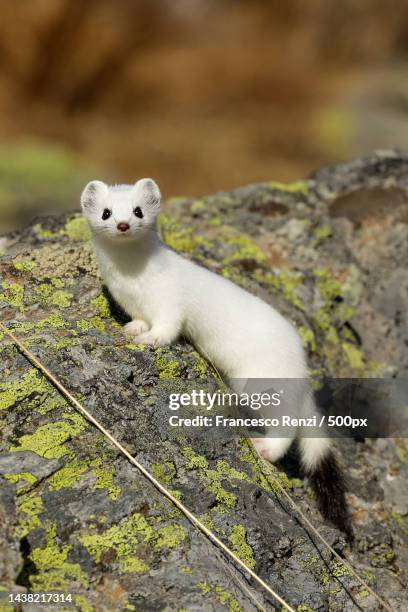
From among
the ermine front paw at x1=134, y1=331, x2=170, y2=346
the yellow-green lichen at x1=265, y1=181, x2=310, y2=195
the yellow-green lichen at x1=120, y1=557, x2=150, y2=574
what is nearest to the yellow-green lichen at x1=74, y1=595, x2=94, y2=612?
the yellow-green lichen at x1=120, y1=557, x2=150, y2=574

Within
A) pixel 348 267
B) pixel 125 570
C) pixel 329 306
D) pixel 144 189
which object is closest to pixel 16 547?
pixel 125 570

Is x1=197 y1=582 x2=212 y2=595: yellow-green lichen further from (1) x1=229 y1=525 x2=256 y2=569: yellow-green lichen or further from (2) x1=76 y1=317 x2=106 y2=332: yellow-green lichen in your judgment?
(2) x1=76 y1=317 x2=106 y2=332: yellow-green lichen

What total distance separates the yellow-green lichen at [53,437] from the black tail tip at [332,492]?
38.7 inches

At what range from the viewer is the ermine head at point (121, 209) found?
2924mm

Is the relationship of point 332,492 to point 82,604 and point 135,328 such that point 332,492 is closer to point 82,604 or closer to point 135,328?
point 135,328

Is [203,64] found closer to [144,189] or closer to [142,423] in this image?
[144,189]

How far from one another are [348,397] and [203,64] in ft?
26.3

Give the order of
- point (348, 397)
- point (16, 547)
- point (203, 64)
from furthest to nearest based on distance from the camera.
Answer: point (203, 64) → point (348, 397) → point (16, 547)

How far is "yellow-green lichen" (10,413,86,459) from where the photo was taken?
224 cm

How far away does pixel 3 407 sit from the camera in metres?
2.35

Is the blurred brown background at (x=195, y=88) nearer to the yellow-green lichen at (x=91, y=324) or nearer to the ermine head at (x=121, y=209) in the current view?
the ermine head at (x=121, y=209)

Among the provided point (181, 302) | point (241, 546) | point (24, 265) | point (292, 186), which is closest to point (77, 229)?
point (24, 265)

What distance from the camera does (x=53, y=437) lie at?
7.50 feet

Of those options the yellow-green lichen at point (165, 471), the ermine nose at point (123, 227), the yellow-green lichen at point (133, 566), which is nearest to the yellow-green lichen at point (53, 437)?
the yellow-green lichen at point (165, 471)
